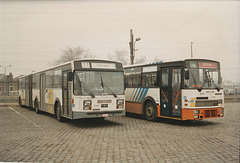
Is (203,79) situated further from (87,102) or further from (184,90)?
(87,102)

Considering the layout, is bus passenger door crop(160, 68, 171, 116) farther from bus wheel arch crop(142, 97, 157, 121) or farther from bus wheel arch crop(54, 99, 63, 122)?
bus wheel arch crop(54, 99, 63, 122)

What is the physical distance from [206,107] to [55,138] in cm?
655

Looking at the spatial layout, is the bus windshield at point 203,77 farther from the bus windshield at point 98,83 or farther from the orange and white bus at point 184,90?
the bus windshield at point 98,83

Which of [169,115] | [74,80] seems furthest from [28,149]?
[169,115]

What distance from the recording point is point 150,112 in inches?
543

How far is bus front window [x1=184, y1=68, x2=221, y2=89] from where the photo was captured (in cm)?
1166

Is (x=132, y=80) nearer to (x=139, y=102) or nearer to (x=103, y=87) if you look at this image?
(x=139, y=102)

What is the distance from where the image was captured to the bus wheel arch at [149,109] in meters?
13.4

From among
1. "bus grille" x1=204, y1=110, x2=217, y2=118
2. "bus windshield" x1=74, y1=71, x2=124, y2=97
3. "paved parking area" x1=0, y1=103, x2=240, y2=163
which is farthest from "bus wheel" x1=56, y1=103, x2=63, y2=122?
"bus grille" x1=204, y1=110, x2=217, y2=118

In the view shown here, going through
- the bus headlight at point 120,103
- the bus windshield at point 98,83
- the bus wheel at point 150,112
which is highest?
the bus windshield at point 98,83

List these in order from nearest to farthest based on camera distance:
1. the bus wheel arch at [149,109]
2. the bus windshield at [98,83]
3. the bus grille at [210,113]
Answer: the bus windshield at [98,83] < the bus grille at [210,113] < the bus wheel arch at [149,109]

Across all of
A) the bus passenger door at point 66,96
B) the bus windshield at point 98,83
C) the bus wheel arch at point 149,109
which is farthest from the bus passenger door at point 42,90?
the bus wheel arch at point 149,109

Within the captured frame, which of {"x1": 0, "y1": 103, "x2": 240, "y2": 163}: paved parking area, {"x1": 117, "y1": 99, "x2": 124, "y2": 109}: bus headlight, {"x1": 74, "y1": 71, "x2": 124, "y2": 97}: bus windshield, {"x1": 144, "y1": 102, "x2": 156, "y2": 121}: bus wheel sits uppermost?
{"x1": 74, "y1": 71, "x2": 124, "y2": 97}: bus windshield

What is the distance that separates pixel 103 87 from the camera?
1182 cm
